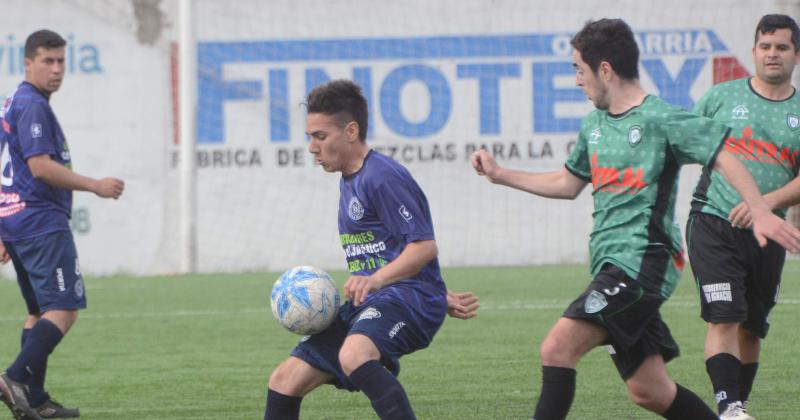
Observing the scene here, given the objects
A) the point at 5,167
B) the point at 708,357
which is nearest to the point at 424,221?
the point at 708,357

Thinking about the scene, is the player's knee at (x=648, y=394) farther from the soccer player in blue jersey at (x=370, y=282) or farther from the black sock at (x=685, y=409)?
the soccer player in blue jersey at (x=370, y=282)

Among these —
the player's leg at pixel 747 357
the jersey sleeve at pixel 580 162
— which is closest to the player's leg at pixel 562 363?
the jersey sleeve at pixel 580 162

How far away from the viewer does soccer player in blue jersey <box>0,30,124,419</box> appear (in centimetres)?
664

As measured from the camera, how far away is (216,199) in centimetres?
1786

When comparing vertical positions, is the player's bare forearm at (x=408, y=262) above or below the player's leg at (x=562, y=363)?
above

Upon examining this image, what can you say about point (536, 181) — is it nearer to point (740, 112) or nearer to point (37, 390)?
point (740, 112)

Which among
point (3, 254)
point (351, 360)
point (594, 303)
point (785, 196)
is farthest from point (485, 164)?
point (3, 254)

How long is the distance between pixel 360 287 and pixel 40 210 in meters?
2.79

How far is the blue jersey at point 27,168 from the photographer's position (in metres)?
6.77

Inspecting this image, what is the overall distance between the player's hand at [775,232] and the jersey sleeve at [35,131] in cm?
372

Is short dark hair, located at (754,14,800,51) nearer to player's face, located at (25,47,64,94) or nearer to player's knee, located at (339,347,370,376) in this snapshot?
player's knee, located at (339,347,370,376)


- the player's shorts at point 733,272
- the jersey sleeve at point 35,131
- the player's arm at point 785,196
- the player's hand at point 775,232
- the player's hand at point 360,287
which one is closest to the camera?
the player's hand at point 775,232

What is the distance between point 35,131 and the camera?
674 centimetres

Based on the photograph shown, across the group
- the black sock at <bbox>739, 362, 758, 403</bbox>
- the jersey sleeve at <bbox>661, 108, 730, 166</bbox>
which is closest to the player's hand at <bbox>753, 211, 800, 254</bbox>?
the jersey sleeve at <bbox>661, 108, 730, 166</bbox>
